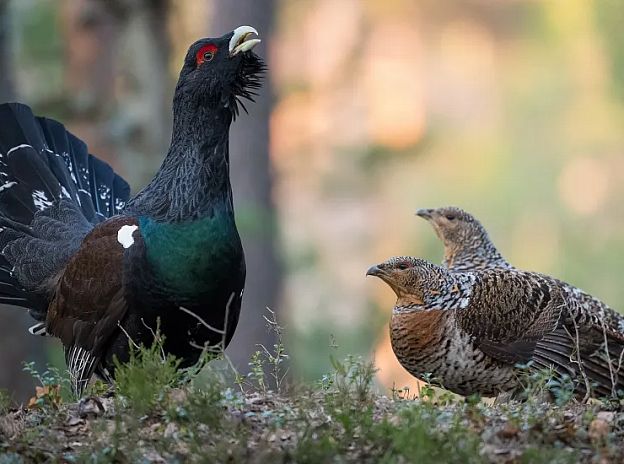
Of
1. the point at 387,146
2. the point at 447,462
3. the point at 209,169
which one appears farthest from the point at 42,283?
the point at 387,146

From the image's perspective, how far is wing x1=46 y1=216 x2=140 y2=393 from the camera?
6285 millimetres

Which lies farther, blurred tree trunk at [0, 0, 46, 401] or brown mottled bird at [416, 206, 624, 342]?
blurred tree trunk at [0, 0, 46, 401]

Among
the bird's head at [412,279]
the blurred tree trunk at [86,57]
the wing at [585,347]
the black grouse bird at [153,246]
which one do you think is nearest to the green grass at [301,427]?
the black grouse bird at [153,246]

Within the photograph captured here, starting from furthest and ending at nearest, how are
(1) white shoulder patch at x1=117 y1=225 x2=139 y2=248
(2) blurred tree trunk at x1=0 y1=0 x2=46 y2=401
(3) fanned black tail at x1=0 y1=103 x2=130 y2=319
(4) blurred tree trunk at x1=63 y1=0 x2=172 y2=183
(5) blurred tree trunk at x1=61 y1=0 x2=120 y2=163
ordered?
(5) blurred tree trunk at x1=61 y1=0 x2=120 y2=163 → (4) blurred tree trunk at x1=63 y1=0 x2=172 y2=183 → (2) blurred tree trunk at x1=0 y1=0 x2=46 y2=401 → (3) fanned black tail at x1=0 y1=103 x2=130 y2=319 → (1) white shoulder patch at x1=117 y1=225 x2=139 y2=248

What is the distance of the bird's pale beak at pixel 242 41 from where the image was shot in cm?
665

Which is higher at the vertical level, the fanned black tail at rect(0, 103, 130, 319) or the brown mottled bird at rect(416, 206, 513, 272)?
the brown mottled bird at rect(416, 206, 513, 272)

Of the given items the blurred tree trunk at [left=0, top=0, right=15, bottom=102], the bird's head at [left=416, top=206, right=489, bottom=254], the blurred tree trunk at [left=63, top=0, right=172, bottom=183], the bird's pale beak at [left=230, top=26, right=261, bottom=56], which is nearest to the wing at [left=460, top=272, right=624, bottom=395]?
the bird's head at [left=416, top=206, right=489, bottom=254]

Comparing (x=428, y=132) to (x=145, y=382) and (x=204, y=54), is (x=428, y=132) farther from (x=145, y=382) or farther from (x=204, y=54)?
(x=145, y=382)

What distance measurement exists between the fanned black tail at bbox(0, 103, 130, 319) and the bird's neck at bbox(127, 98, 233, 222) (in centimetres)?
95

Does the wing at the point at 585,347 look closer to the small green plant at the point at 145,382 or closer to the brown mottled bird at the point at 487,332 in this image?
the brown mottled bird at the point at 487,332

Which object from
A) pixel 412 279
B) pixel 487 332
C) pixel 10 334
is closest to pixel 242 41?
pixel 412 279

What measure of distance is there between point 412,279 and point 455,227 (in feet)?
5.79

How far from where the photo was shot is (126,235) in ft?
20.7

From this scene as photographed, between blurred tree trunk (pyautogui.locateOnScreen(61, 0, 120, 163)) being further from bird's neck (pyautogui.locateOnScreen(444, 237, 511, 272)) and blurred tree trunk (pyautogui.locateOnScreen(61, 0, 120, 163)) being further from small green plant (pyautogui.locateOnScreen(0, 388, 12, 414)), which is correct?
small green plant (pyautogui.locateOnScreen(0, 388, 12, 414))
